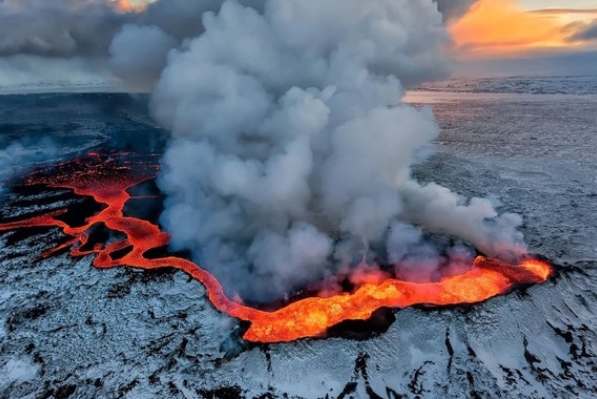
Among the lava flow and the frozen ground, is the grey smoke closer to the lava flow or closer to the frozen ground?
the lava flow

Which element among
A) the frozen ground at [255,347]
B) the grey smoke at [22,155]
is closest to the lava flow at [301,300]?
the frozen ground at [255,347]

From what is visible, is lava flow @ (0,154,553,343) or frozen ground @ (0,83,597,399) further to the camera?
lava flow @ (0,154,553,343)

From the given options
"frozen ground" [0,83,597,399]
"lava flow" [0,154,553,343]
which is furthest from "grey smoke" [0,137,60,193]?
"frozen ground" [0,83,597,399]

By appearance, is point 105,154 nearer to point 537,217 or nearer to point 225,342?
point 225,342

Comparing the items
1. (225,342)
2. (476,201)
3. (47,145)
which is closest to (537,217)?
(476,201)

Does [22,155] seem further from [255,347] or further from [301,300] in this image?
[255,347]

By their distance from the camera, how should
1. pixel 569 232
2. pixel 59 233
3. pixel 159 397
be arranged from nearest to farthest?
pixel 159 397 < pixel 569 232 < pixel 59 233
